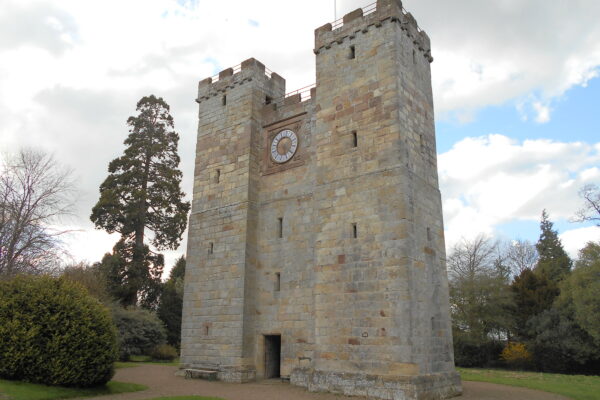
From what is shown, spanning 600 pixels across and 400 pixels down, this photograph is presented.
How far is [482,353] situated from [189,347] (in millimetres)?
20164

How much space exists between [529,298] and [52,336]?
27.3m

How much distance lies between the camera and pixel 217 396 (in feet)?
40.5

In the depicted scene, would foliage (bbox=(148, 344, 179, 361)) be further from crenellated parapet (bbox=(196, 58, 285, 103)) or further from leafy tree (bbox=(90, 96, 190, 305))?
crenellated parapet (bbox=(196, 58, 285, 103))

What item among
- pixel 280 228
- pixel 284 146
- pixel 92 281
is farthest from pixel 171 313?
pixel 284 146

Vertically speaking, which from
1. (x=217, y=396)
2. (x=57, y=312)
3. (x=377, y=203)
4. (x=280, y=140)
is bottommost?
(x=217, y=396)

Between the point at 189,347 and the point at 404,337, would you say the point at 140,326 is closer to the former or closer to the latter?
the point at 189,347

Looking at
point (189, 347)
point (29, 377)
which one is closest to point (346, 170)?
point (189, 347)

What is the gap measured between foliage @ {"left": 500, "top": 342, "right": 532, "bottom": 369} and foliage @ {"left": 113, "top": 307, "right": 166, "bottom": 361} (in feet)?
65.3

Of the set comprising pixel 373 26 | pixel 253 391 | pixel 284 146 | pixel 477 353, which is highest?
pixel 373 26

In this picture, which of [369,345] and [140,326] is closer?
[369,345]

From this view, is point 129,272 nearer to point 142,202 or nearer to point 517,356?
point 142,202

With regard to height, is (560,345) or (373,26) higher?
(373,26)

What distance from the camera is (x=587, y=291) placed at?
2320 cm

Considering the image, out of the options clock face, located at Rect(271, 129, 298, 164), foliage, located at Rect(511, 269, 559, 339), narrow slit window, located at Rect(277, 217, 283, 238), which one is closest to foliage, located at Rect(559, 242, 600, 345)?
foliage, located at Rect(511, 269, 559, 339)
